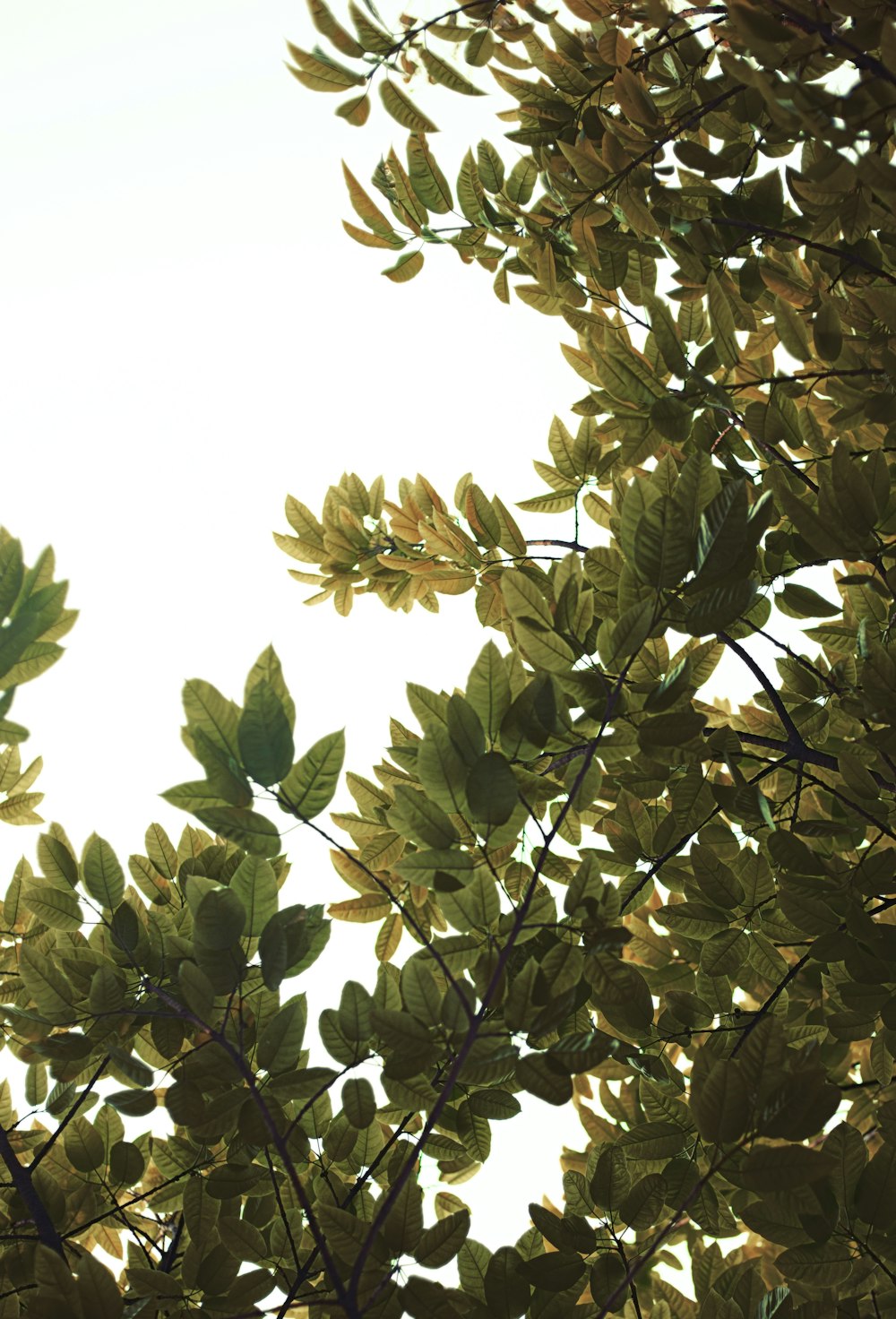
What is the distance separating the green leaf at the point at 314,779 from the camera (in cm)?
101

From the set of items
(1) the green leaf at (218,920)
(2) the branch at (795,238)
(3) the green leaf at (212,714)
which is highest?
(2) the branch at (795,238)

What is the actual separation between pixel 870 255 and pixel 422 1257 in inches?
65.3

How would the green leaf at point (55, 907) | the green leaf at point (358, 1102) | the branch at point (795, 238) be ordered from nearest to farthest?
the green leaf at point (358, 1102) → the green leaf at point (55, 907) → the branch at point (795, 238)

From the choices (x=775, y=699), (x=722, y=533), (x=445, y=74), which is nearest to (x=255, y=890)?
(x=722, y=533)

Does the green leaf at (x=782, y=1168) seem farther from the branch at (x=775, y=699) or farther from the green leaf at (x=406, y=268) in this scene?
the green leaf at (x=406, y=268)

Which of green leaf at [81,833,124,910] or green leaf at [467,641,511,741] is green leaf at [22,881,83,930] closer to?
green leaf at [81,833,124,910]

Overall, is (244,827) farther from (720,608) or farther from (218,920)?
(720,608)

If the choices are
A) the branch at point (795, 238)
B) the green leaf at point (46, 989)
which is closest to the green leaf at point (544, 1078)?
the green leaf at point (46, 989)

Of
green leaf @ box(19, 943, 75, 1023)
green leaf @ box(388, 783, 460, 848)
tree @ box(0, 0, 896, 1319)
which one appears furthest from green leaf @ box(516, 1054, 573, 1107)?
green leaf @ box(19, 943, 75, 1023)

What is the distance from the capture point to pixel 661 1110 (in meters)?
1.48

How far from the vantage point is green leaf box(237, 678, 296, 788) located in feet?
3.16

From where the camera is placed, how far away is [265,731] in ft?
3.17

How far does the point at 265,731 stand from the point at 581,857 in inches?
29.1

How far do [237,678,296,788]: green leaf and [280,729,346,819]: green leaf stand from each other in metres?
0.05
